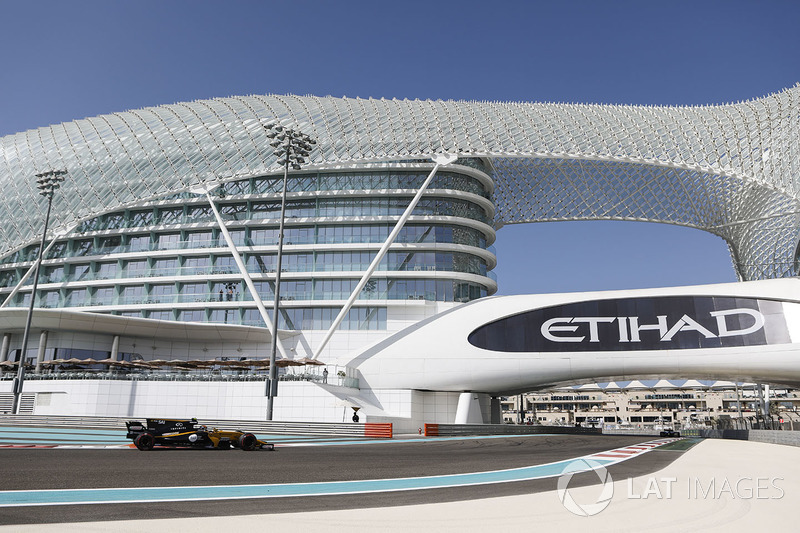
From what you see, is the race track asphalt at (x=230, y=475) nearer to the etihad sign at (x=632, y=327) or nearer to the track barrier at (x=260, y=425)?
the track barrier at (x=260, y=425)

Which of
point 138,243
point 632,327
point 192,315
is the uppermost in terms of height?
point 138,243

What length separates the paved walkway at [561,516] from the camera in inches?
278

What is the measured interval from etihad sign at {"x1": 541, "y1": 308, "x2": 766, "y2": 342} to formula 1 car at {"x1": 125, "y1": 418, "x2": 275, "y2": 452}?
84.5ft

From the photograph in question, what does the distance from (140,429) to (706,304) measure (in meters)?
34.9

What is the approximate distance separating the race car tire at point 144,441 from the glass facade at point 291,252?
35.3 meters

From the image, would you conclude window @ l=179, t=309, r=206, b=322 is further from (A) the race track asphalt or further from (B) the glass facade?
(A) the race track asphalt

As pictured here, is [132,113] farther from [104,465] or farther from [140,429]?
[104,465]

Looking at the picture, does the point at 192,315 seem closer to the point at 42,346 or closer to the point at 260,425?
the point at 42,346

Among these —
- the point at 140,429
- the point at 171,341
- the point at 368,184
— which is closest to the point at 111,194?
the point at 171,341

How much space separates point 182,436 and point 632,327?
30609mm

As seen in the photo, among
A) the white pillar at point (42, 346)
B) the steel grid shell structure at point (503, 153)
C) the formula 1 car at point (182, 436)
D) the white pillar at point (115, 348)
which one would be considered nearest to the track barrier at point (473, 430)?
the formula 1 car at point (182, 436)

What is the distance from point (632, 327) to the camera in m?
41.1

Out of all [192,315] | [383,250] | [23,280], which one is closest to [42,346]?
[23,280]

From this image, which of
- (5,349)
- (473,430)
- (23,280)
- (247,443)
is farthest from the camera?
(23,280)
